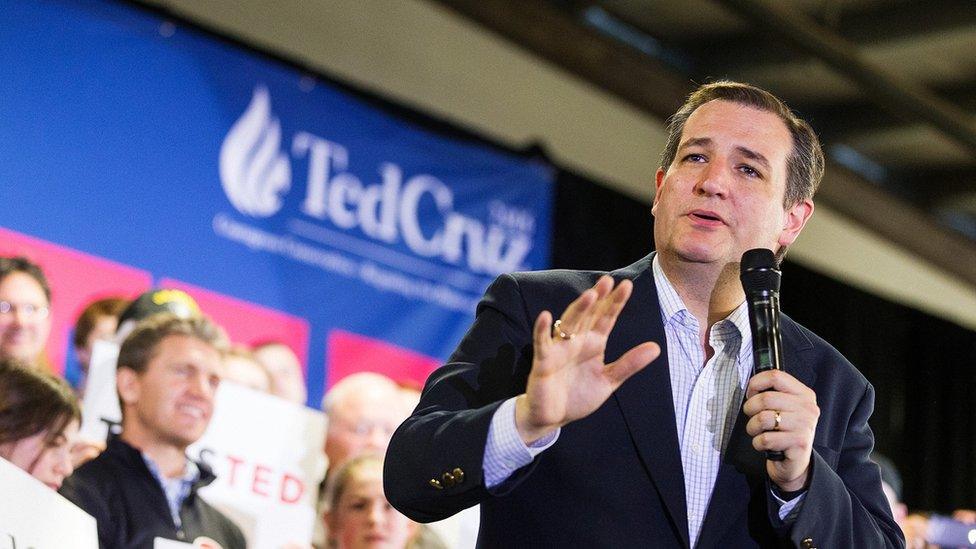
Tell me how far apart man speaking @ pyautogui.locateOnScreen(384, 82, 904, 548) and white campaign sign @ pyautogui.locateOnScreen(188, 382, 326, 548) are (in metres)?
2.04

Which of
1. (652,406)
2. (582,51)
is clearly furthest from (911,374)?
(652,406)

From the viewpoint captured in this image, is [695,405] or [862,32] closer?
[695,405]

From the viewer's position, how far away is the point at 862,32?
6.01 meters

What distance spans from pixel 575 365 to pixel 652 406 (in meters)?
0.23

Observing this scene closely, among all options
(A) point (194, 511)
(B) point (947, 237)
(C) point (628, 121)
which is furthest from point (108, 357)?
(B) point (947, 237)

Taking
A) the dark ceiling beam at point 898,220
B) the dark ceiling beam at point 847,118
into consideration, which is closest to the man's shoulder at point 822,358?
the dark ceiling beam at point 847,118

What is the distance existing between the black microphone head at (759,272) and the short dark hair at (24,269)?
2295 millimetres

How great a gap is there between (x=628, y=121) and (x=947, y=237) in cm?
251

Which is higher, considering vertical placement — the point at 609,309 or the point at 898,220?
the point at 898,220

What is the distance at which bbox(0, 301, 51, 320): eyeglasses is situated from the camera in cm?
332

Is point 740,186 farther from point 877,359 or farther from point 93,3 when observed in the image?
point 877,359

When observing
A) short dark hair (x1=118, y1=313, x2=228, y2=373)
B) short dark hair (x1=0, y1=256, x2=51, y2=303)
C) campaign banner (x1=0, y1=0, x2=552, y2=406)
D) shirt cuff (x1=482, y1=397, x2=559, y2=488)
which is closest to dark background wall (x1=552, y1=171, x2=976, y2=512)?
campaign banner (x1=0, y1=0, x2=552, y2=406)

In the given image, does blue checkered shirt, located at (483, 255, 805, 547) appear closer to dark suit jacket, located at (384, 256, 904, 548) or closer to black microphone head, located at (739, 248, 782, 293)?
dark suit jacket, located at (384, 256, 904, 548)

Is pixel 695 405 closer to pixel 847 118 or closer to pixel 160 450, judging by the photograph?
pixel 160 450
